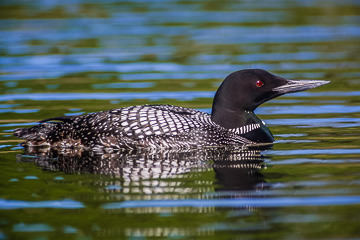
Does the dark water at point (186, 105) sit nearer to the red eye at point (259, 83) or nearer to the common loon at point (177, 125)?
the common loon at point (177, 125)

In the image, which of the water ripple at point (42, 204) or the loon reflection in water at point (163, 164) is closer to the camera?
the water ripple at point (42, 204)

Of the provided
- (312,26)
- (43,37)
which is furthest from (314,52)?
(43,37)

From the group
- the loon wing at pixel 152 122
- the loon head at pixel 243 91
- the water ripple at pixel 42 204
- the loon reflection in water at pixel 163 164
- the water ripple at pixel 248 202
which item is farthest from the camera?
the loon head at pixel 243 91

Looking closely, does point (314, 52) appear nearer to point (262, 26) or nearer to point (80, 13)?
point (262, 26)

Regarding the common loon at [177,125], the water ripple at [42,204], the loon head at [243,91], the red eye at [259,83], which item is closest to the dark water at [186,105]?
the water ripple at [42,204]

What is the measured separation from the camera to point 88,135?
23.5 ft

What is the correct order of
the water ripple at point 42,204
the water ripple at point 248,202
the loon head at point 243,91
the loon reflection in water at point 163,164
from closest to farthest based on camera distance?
the water ripple at point 248,202 < the water ripple at point 42,204 < the loon reflection in water at point 163,164 < the loon head at point 243,91

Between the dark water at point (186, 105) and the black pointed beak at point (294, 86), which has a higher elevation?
the black pointed beak at point (294, 86)

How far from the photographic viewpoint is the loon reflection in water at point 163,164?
5812 millimetres

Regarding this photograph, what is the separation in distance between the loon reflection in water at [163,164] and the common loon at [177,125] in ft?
0.41

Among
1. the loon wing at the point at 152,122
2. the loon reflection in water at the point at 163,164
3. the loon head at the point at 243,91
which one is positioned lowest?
the loon reflection in water at the point at 163,164

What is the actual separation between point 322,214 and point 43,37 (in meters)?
11.8

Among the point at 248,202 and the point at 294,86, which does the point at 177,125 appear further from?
the point at 248,202

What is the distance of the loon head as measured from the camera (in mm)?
7254
